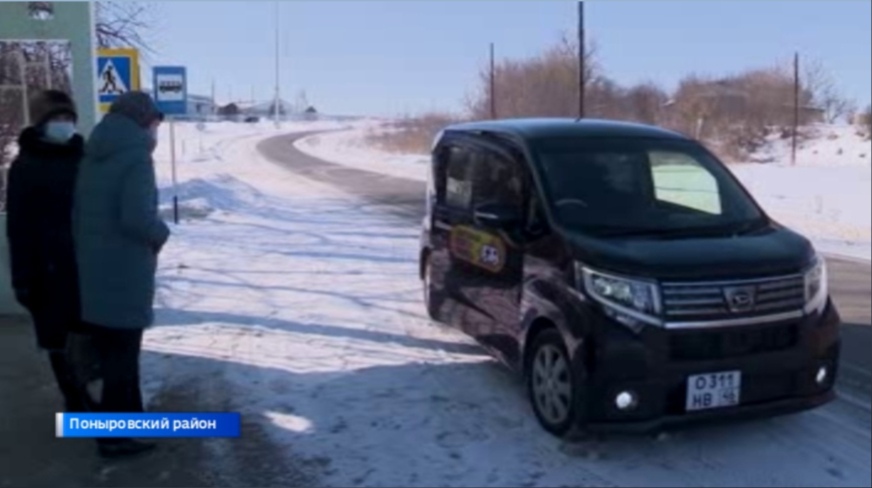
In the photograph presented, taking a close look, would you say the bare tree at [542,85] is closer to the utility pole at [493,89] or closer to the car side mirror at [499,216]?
the utility pole at [493,89]

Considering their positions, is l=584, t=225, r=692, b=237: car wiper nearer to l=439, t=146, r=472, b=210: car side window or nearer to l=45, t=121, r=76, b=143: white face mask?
l=439, t=146, r=472, b=210: car side window

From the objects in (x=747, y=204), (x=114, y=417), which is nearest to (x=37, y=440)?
(x=114, y=417)

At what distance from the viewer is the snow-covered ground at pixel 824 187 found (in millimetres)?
10297

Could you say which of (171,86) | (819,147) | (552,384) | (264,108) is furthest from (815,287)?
(264,108)

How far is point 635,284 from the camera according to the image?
407cm

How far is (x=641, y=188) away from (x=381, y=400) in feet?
6.81

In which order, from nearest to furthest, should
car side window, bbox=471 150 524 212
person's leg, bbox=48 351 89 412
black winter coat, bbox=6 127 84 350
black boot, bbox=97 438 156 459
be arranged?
black boot, bbox=97 438 156 459, black winter coat, bbox=6 127 84 350, person's leg, bbox=48 351 89 412, car side window, bbox=471 150 524 212

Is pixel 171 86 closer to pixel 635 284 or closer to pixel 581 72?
pixel 581 72

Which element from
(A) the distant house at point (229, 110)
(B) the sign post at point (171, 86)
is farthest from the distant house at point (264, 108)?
(B) the sign post at point (171, 86)

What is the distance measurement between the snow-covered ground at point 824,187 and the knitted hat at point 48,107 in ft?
20.6

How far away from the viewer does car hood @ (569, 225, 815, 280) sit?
4.09 m

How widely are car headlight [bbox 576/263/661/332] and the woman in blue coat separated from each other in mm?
2218

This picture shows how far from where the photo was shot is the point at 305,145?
51.5m

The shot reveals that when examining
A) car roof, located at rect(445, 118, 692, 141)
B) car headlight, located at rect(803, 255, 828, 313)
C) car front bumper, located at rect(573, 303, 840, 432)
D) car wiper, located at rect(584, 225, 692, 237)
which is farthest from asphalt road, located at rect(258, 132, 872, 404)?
car roof, located at rect(445, 118, 692, 141)
